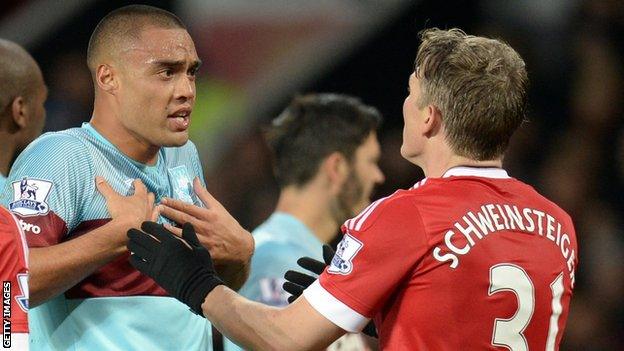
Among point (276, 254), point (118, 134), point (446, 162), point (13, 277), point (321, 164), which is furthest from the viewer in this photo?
point (321, 164)

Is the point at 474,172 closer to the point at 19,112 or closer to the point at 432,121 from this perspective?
the point at 432,121

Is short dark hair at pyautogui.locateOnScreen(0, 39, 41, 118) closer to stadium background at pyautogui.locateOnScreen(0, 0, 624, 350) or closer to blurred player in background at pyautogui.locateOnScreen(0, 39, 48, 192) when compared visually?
blurred player in background at pyautogui.locateOnScreen(0, 39, 48, 192)

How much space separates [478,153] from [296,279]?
2.35 ft

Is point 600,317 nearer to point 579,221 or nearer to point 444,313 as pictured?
point 579,221

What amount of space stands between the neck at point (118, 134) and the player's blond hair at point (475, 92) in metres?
0.89

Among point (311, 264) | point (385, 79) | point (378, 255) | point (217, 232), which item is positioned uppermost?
point (378, 255)

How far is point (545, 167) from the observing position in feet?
21.9

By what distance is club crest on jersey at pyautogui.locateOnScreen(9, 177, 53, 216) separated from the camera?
9.47 ft

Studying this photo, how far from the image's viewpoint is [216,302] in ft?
9.02

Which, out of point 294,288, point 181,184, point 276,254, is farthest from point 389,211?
point 276,254

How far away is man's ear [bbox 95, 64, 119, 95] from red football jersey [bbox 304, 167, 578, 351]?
92cm

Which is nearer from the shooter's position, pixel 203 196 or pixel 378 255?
pixel 378 255

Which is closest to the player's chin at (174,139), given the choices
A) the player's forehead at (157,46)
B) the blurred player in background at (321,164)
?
the player's forehead at (157,46)

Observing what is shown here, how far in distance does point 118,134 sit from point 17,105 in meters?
0.88
